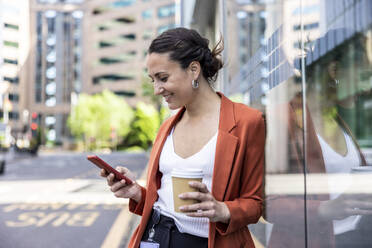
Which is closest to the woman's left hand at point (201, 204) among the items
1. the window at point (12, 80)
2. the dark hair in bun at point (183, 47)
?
the dark hair in bun at point (183, 47)

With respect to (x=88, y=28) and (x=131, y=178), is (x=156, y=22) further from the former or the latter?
(x=131, y=178)

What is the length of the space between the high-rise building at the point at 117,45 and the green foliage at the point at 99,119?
423 inches

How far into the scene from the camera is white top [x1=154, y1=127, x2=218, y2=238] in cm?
123

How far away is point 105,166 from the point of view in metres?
1.23

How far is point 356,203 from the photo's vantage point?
1611mm

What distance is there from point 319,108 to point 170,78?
124 cm

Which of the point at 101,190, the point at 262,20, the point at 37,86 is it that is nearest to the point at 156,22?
the point at 37,86

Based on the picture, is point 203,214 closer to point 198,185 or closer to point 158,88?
point 198,185

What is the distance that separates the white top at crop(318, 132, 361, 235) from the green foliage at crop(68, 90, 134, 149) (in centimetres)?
4409

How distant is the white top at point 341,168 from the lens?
1637mm

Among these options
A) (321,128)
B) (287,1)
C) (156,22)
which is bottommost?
(321,128)

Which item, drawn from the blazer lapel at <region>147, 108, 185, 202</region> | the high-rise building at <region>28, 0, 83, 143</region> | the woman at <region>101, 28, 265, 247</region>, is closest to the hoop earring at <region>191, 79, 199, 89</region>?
the woman at <region>101, 28, 265, 247</region>

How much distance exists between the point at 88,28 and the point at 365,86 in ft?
214

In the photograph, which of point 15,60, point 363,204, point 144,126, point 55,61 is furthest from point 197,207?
point 55,61
